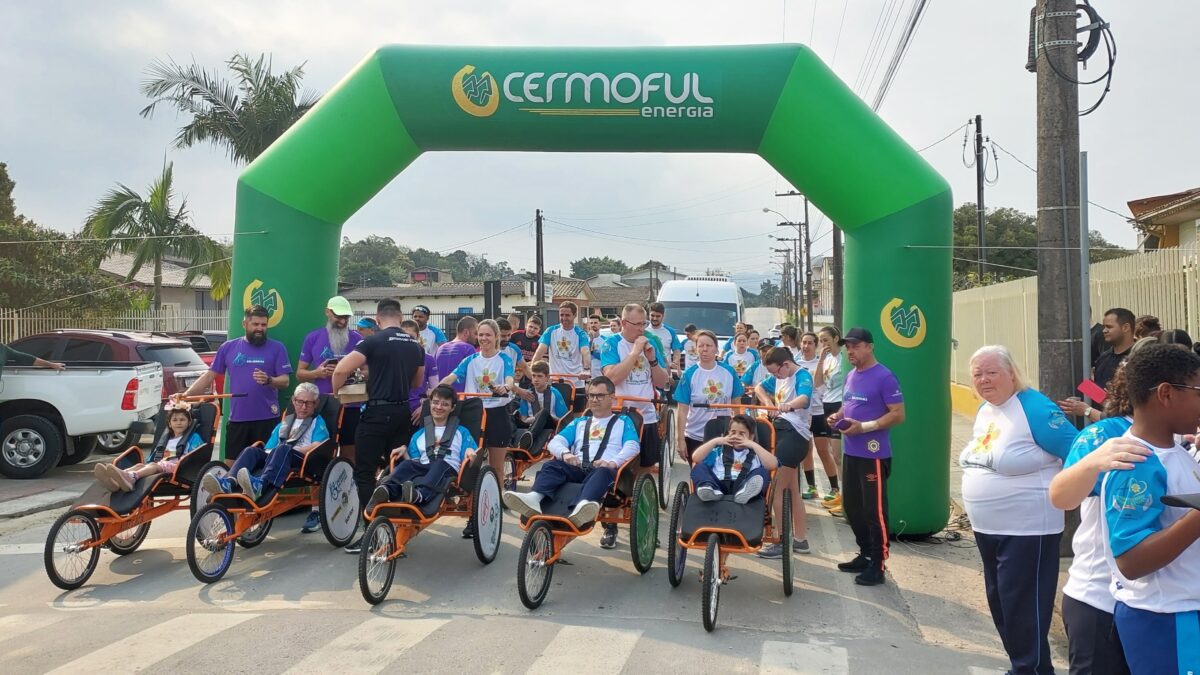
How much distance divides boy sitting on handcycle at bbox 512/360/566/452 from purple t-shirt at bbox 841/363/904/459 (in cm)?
360

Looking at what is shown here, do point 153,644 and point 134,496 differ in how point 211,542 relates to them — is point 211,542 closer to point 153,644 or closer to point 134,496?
point 134,496

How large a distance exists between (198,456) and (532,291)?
184 ft

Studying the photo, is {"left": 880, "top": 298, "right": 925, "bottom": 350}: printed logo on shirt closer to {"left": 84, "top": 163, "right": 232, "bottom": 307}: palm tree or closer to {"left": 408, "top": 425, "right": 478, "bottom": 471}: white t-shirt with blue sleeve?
{"left": 408, "top": 425, "right": 478, "bottom": 471}: white t-shirt with blue sleeve

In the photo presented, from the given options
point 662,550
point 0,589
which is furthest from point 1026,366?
point 0,589

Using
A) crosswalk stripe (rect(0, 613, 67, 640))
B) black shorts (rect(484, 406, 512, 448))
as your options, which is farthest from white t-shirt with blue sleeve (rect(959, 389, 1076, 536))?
crosswalk stripe (rect(0, 613, 67, 640))

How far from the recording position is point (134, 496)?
7.05 m

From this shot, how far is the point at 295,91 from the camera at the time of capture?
21297 millimetres

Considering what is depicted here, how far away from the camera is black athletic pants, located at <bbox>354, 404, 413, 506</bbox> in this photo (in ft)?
25.5

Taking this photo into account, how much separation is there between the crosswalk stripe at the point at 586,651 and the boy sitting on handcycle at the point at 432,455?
1613 millimetres

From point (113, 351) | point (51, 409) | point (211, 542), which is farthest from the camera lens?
point (113, 351)

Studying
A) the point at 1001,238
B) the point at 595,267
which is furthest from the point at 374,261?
the point at 1001,238

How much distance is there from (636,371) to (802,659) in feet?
13.8

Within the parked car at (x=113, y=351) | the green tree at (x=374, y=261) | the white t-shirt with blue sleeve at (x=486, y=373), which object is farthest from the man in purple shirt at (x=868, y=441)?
the green tree at (x=374, y=261)

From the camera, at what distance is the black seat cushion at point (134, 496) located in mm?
6953
